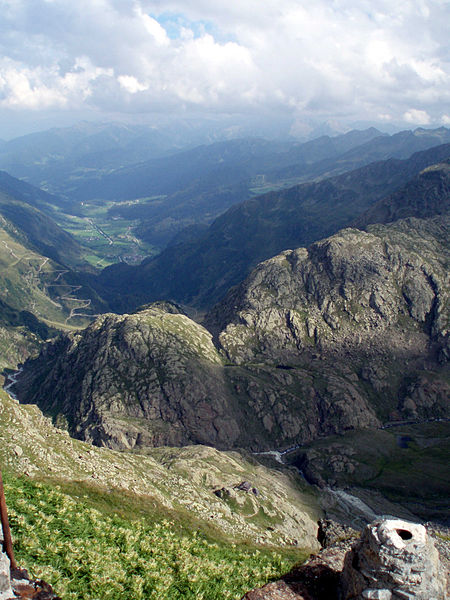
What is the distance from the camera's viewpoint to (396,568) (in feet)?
94.6

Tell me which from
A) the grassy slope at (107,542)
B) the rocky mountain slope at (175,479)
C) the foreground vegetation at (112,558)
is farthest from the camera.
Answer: the rocky mountain slope at (175,479)

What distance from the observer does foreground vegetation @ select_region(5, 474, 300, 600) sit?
92.7 feet

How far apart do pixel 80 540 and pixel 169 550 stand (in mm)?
7719

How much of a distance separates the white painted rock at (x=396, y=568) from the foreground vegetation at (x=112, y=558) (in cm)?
857

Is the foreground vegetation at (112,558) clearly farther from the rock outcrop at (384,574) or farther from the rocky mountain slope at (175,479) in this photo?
the rocky mountain slope at (175,479)

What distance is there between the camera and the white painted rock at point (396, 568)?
93.7ft

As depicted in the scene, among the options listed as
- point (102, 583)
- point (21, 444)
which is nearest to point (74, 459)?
point (21, 444)

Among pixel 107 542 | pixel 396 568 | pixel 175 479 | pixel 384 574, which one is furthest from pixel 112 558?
pixel 175 479

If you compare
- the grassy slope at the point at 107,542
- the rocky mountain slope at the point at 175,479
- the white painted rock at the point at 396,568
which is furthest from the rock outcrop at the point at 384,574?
the rocky mountain slope at the point at 175,479

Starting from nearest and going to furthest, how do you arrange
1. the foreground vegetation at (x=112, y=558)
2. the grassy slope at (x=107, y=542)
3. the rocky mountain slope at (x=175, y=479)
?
the foreground vegetation at (x=112, y=558)
the grassy slope at (x=107, y=542)
the rocky mountain slope at (x=175, y=479)

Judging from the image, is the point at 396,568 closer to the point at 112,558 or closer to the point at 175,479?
the point at 112,558

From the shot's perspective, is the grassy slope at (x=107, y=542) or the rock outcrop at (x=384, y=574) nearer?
the rock outcrop at (x=384, y=574)

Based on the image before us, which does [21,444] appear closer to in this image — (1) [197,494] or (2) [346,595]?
(1) [197,494]

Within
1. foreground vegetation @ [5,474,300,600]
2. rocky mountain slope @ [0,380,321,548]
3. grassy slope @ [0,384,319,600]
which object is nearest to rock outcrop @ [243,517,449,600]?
foreground vegetation @ [5,474,300,600]
